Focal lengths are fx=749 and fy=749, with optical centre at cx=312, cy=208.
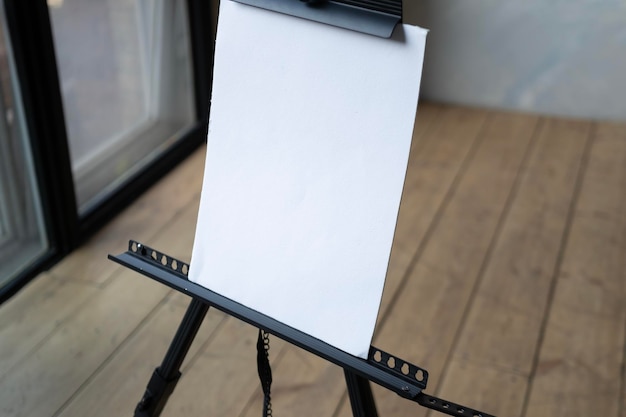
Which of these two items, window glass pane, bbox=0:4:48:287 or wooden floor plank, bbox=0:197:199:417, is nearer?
wooden floor plank, bbox=0:197:199:417

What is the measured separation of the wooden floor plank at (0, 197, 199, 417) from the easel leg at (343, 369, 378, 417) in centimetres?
80

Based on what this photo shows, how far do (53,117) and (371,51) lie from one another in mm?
1224

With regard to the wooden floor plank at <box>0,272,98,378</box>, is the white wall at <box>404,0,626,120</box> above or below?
above

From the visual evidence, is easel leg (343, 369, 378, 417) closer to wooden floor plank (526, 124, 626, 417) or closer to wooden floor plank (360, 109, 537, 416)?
wooden floor plank (360, 109, 537, 416)

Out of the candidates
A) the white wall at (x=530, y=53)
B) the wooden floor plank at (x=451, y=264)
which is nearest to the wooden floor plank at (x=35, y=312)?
the wooden floor plank at (x=451, y=264)

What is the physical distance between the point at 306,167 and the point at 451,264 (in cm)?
116

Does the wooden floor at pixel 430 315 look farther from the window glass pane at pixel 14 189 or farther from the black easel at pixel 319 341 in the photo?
the black easel at pixel 319 341

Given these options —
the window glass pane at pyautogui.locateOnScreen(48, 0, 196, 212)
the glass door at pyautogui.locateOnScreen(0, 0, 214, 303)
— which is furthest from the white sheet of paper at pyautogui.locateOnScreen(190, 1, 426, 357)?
the window glass pane at pyautogui.locateOnScreen(48, 0, 196, 212)

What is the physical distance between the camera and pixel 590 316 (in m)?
1.91

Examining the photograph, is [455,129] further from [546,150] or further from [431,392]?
[431,392]

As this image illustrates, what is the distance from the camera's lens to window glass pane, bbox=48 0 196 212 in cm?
207

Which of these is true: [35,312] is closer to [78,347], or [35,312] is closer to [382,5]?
[78,347]

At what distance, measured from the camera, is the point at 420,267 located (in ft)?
6.81

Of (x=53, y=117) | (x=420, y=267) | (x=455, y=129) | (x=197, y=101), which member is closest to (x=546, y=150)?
(x=455, y=129)
